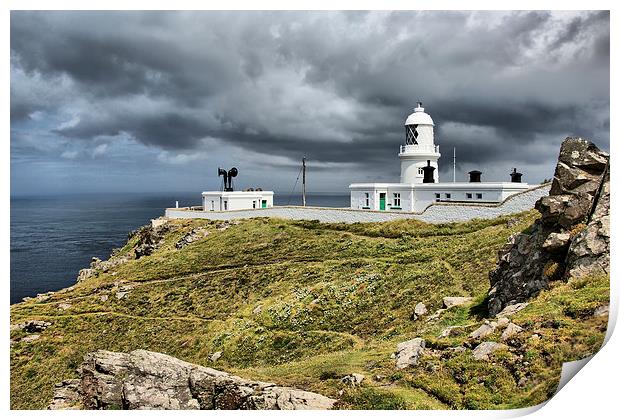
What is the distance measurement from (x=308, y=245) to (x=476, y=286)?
56.0 feet

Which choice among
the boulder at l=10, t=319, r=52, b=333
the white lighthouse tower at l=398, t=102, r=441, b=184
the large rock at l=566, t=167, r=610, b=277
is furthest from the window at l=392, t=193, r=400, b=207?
the large rock at l=566, t=167, r=610, b=277

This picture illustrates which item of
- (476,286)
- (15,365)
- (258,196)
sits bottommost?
(15,365)

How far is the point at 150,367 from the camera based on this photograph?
16859 millimetres

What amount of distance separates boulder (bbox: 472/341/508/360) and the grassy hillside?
13.5 inches

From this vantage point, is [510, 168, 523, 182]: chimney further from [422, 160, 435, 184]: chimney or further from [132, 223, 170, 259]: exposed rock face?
[132, 223, 170, 259]: exposed rock face

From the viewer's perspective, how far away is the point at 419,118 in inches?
2153

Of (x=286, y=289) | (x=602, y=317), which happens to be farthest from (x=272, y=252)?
(x=602, y=317)

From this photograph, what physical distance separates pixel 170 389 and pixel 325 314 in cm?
1160

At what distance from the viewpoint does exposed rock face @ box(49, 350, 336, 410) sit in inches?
591

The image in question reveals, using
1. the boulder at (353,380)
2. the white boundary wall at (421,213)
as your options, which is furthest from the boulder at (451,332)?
the white boundary wall at (421,213)

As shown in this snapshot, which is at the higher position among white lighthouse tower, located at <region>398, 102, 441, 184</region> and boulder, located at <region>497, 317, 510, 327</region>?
white lighthouse tower, located at <region>398, 102, 441, 184</region>

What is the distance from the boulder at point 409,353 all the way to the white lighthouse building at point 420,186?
1075 inches

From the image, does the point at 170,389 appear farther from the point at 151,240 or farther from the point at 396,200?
the point at 151,240
